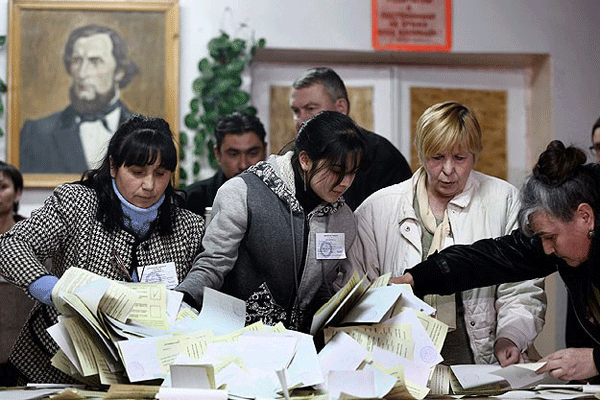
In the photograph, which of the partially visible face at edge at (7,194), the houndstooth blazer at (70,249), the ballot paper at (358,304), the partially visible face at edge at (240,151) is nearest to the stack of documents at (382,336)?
the ballot paper at (358,304)

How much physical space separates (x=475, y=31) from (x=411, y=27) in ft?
1.20

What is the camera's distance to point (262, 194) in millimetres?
2195

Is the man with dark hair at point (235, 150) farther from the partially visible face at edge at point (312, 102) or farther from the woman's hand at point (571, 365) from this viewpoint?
the woman's hand at point (571, 365)

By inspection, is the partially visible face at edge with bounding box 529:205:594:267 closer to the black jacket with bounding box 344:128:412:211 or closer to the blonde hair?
the blonde hair

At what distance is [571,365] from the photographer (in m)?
1.91

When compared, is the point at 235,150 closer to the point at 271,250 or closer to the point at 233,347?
the point at 271,250

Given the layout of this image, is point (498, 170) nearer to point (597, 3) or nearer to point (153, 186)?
point (597, 3)

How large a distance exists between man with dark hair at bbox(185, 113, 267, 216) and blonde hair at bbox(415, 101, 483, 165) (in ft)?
4.01

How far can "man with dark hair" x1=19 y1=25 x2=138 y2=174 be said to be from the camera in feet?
14.7

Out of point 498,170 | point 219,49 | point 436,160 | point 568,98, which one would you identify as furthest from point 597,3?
point 436,160

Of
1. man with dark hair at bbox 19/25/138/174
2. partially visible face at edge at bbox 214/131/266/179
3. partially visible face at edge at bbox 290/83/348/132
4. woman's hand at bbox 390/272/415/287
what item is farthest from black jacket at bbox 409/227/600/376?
man with dark hair at bbox 19/25/138/174

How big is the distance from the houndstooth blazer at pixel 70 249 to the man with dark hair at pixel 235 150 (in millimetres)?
1223

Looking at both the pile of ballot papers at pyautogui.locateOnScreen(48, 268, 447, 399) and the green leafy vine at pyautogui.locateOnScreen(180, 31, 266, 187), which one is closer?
the pile of ballot papers at pyautogui.locateOnScreen(48, 268, 447, 399)

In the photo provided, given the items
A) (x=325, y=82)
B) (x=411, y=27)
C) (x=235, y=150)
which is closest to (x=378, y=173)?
(x=325, y=82)
